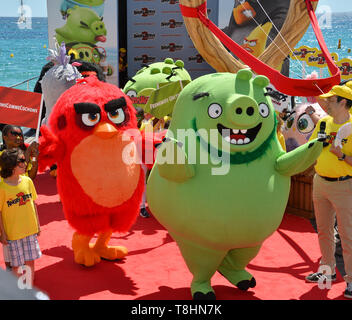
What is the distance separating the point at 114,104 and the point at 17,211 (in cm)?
108

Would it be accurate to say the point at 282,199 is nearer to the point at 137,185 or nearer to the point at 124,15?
the point at 137,185

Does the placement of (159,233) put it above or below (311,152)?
below

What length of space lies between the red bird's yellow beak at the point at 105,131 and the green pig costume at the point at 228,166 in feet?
2.04

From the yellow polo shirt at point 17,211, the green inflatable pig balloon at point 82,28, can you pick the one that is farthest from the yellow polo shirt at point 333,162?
the green inflatable pig balloon at point 82,28

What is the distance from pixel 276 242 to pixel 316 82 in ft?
6.13

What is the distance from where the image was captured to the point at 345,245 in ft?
11.6

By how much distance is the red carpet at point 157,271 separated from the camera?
354 cm

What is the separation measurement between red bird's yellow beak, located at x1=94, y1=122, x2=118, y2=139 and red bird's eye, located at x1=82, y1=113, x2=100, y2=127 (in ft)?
0.16

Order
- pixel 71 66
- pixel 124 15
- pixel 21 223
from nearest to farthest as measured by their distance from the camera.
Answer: pixel 21 223
pixel 71 66
pixel 124 15

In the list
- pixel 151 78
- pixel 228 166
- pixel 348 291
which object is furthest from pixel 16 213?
pixel 151 78

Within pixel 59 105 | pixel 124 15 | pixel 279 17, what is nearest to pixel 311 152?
pixel 59 105

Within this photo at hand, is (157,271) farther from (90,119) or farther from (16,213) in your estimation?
(90,119)

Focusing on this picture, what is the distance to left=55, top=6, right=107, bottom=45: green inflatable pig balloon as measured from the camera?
36.2ft

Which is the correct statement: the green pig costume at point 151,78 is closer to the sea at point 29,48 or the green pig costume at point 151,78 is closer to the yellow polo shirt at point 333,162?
the yellow polo shirt at point 333,162
